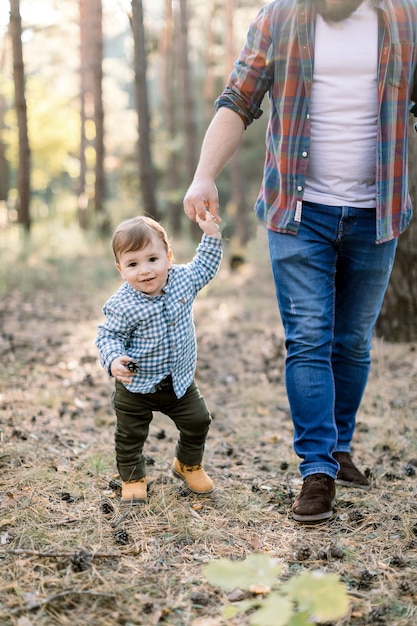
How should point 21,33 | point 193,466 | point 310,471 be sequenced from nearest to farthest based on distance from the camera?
point 310,471 → point 193,466 → point 21,33

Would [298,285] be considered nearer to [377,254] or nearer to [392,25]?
[377,254]

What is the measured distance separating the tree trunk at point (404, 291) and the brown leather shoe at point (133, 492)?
3.74 m

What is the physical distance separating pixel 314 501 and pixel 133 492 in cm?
80

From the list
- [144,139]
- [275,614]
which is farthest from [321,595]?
[144,139]

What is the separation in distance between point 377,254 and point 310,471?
3.20 ft

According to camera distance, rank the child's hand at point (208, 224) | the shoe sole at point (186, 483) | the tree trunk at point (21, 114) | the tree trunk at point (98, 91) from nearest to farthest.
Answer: the child's hand at point (208, 224), the shoe sole at point (186, 483), the tree trunk at point (21, 114), the tree trunk at point (98, 91)

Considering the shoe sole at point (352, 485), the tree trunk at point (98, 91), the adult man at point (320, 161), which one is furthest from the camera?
the tree trunk at point (98, 91)

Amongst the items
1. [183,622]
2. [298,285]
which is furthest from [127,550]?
[298,285]

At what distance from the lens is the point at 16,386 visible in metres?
4.92

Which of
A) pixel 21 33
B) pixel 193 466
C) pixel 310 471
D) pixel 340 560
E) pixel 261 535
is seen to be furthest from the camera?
pixel 21 33

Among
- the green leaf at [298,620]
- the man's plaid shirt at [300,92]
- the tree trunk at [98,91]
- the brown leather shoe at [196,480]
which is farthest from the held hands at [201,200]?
the tree trunk at [98,91]

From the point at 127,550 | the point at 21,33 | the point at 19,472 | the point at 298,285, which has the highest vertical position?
the point at 21,33

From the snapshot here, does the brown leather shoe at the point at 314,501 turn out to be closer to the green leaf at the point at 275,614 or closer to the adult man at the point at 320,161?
the adult man at the point at 320,161

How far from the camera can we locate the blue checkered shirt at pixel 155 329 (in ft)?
9.12
